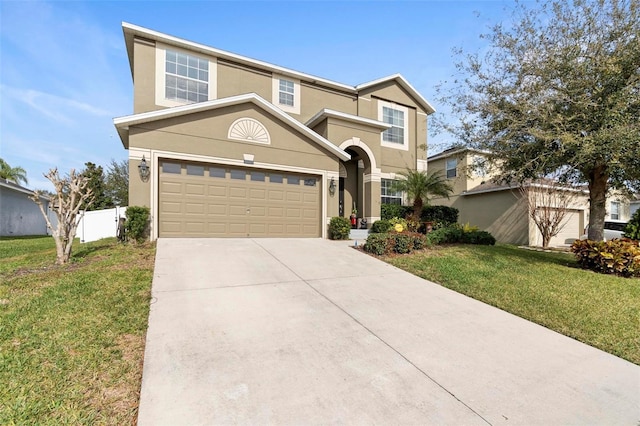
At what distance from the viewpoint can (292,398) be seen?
2662 mm

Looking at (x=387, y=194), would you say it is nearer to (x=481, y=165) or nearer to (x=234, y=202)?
(x=481, y=165)

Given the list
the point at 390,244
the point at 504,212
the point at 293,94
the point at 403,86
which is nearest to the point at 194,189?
the point at 390,244

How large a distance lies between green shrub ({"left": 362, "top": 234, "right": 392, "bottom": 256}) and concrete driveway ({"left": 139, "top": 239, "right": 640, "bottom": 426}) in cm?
319

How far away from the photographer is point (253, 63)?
13.5m

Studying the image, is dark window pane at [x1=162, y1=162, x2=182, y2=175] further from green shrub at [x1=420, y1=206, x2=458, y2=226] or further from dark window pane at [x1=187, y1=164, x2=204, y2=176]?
green shrub at [x1=420, y1=206, x2=458, y2=226]

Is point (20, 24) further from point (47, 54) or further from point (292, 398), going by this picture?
point (292, 398)

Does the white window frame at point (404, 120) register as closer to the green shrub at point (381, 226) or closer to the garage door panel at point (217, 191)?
the green shrub at point (381, 226)

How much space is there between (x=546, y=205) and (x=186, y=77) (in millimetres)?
17207

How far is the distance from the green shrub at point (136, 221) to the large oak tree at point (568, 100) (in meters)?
10.1

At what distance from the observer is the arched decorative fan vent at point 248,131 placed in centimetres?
1052

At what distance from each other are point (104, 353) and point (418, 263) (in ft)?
22.3

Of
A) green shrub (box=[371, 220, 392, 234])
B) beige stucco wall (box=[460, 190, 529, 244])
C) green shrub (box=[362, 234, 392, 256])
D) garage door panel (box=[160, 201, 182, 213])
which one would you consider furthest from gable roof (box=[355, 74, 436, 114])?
garage door panel (box=[160, 201, 182, 213])

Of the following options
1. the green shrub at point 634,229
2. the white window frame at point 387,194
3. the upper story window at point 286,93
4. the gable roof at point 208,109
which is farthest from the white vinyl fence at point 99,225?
the green shrub at point 634,229

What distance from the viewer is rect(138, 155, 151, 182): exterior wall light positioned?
9047 mm
